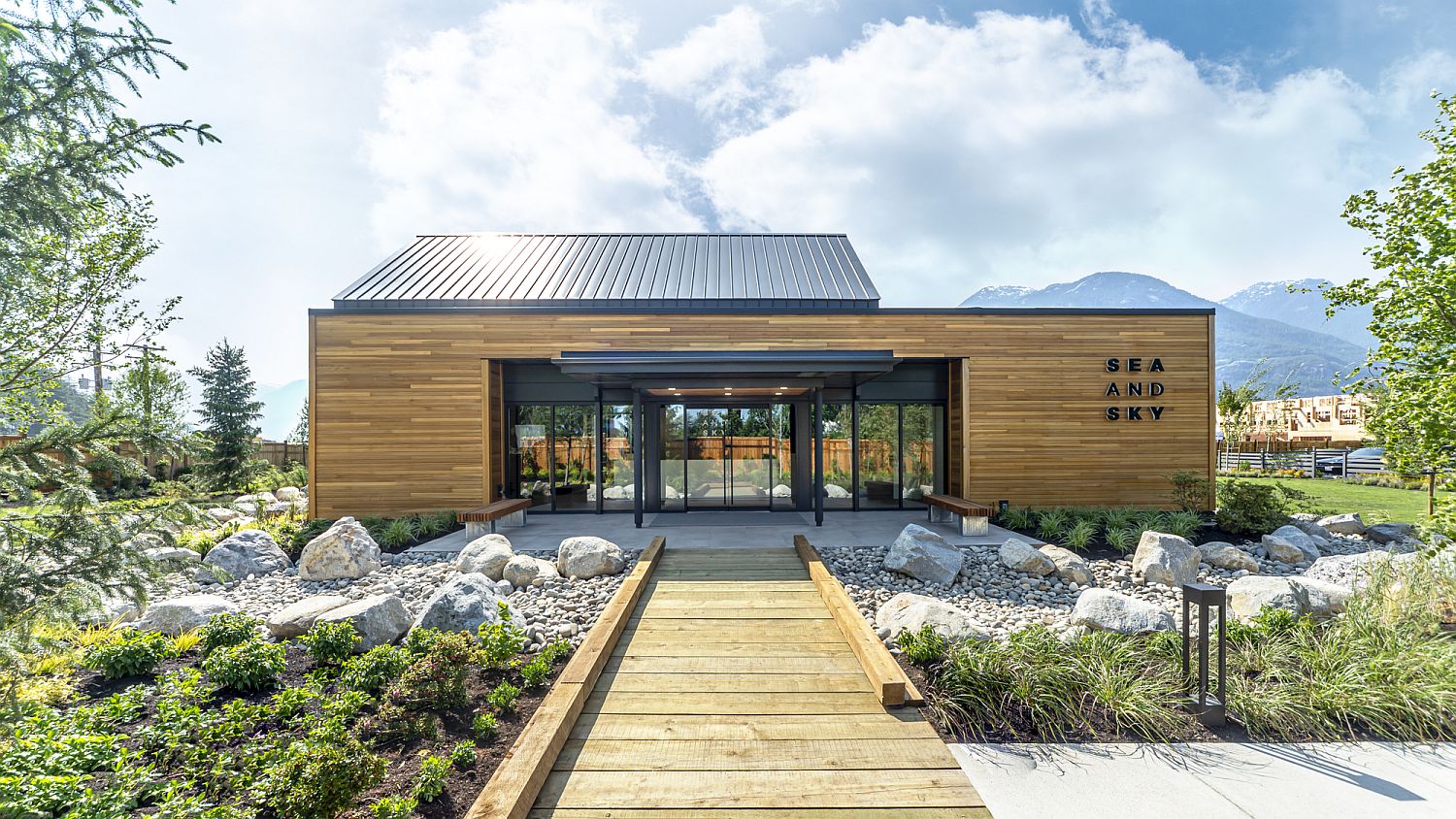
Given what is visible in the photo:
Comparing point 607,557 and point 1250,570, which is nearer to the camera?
point 607,557

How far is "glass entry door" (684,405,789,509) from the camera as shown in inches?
498

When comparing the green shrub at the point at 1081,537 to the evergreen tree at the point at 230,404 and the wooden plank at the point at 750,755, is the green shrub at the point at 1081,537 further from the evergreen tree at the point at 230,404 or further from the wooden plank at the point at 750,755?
the evergreen tree at the point at 230,404

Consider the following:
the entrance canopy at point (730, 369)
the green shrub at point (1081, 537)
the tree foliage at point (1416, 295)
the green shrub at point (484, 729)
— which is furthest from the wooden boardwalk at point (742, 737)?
the tree foliage at point (1416, 295)

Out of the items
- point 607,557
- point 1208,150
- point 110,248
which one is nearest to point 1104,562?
point 607,557

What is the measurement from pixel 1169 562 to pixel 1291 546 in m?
2.77

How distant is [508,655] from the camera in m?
4.25

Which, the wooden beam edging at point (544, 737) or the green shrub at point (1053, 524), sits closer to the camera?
the wooden beam edging at point (544, 737)

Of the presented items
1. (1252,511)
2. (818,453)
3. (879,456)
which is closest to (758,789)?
(818,453)

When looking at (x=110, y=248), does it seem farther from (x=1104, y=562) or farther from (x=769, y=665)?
(x=1104, y=562)

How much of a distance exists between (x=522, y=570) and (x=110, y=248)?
49.1 ft

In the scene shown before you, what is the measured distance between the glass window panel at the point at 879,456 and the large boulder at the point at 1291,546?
6078 millimetres

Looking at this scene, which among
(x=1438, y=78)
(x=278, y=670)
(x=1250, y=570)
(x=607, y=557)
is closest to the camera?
(x=278, y=670)

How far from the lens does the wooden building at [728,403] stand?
11.1 meters

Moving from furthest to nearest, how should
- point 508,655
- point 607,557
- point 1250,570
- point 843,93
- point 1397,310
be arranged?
point 843,93 < point 1250,570 < point 607,557 < point 1397,310 < point 508,655
